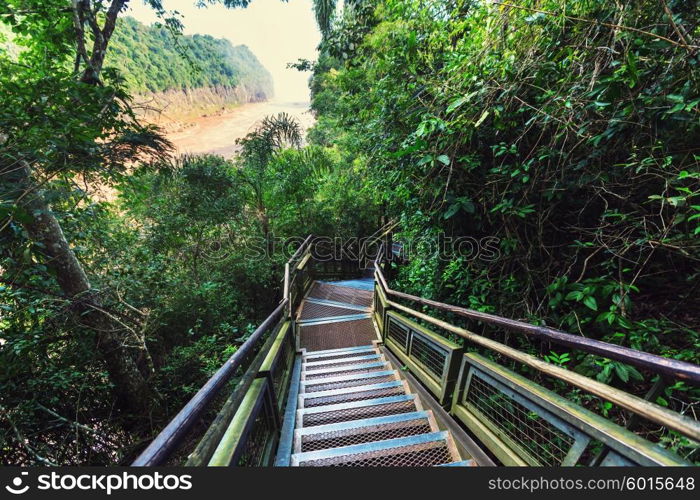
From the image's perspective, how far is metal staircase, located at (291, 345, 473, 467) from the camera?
5.69 ft

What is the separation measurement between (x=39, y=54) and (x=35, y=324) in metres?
3.70

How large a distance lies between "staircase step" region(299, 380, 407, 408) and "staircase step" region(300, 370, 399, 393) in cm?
18

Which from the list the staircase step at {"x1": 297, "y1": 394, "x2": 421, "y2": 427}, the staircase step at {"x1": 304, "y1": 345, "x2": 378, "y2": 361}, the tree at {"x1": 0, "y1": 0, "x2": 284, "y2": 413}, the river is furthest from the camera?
the river

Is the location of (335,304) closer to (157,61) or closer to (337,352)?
(337,352)

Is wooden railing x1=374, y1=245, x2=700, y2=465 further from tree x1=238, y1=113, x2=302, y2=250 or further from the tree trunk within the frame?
tree x1=238, y1=113, x2=302, y2=250

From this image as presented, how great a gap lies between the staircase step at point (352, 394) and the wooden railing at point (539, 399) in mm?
287

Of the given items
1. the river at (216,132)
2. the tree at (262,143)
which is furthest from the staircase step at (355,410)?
the river at (216,132)

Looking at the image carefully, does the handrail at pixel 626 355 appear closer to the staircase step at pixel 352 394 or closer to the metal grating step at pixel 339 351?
the staircase step at pixel 352 394

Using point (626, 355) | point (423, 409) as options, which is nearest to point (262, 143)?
point (423, 409)

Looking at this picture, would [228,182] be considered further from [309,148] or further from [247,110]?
[247,110]

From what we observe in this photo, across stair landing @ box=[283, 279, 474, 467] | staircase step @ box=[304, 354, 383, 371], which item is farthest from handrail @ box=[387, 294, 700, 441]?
staircase step @ box=[304, 354, 383, 371]

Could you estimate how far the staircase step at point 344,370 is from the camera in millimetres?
3241

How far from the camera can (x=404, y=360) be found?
10.2 ft

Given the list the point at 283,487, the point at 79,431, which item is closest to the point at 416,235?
the point at 283,487
